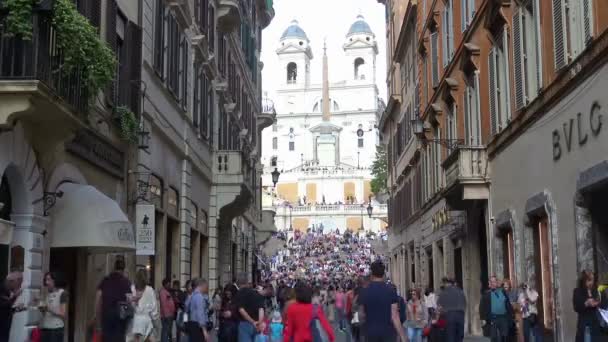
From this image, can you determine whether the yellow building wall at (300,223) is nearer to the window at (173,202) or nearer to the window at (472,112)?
the window at (472,112)

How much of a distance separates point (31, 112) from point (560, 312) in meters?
10.3

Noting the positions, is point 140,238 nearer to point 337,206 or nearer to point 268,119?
point 268,119

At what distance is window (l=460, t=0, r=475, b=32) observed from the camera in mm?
24078

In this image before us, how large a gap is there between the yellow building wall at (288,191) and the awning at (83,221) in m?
123

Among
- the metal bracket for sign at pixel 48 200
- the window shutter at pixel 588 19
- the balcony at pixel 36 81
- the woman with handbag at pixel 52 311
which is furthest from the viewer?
the window shutter at pixel 588 19

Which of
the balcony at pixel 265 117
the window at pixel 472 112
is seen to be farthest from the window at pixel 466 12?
the balcony at pixel 265 117

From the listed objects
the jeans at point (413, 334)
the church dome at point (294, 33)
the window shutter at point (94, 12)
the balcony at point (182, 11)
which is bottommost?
the jeans at point (413, 334)

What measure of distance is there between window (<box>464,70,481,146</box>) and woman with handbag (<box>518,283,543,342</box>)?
7.29 metres

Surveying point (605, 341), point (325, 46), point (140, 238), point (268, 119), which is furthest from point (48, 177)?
point (325, 46)

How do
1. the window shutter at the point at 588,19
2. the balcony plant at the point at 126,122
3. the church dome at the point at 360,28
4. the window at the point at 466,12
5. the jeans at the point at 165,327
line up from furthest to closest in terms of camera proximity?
the church dome at the point at 360,28, the window at the point at 466,12, the jeans at the point at 165,327, the balcony plant at the point at 126,122, the window shutter at the point at 588,19

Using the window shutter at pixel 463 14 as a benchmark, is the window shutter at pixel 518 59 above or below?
below

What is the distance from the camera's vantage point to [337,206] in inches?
4719

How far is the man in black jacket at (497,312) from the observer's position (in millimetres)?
17297

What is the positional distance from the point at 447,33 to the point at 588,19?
47.3 feet
